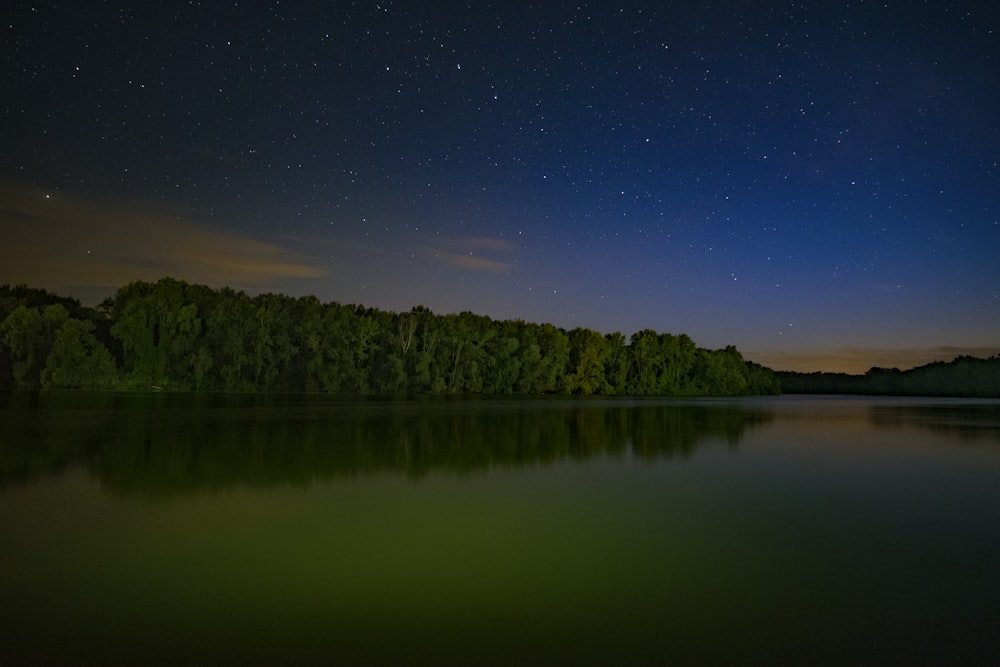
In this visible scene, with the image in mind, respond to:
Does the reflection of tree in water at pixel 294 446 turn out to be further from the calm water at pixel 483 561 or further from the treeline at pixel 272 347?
the treeline at pixel 272 347

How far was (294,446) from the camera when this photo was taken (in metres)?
17.0

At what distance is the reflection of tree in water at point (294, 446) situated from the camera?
12250 millimetres

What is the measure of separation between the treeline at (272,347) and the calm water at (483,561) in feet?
190

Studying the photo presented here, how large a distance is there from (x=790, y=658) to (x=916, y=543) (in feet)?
15.8

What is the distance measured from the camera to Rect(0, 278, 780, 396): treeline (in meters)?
63.2

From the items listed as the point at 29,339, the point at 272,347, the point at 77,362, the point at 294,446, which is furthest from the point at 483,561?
the point at 272,347

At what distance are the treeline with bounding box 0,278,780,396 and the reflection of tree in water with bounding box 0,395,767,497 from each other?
43.3 meters

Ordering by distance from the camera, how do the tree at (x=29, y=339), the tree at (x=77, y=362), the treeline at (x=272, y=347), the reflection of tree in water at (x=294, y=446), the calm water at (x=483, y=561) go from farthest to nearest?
1. the treeline at (x=272, y=347)
2. the tree at (x=77, y=362)
3. the tree at (x=29, y=339)
4. the reflection of tree in water at (x=294, y=446)
5. the calm water at (x=483, y=561)

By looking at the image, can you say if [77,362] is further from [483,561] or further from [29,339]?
[483,561]

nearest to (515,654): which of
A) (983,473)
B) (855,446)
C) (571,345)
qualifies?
(983,473)

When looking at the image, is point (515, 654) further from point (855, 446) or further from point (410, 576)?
point (855, 446)

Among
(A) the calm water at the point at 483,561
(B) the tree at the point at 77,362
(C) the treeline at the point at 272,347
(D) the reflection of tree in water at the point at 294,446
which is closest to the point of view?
(A) the calm water at the point at 483,561

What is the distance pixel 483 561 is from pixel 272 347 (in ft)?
238

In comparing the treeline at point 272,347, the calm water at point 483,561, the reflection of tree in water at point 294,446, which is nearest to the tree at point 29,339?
the treeline at point 272,347
